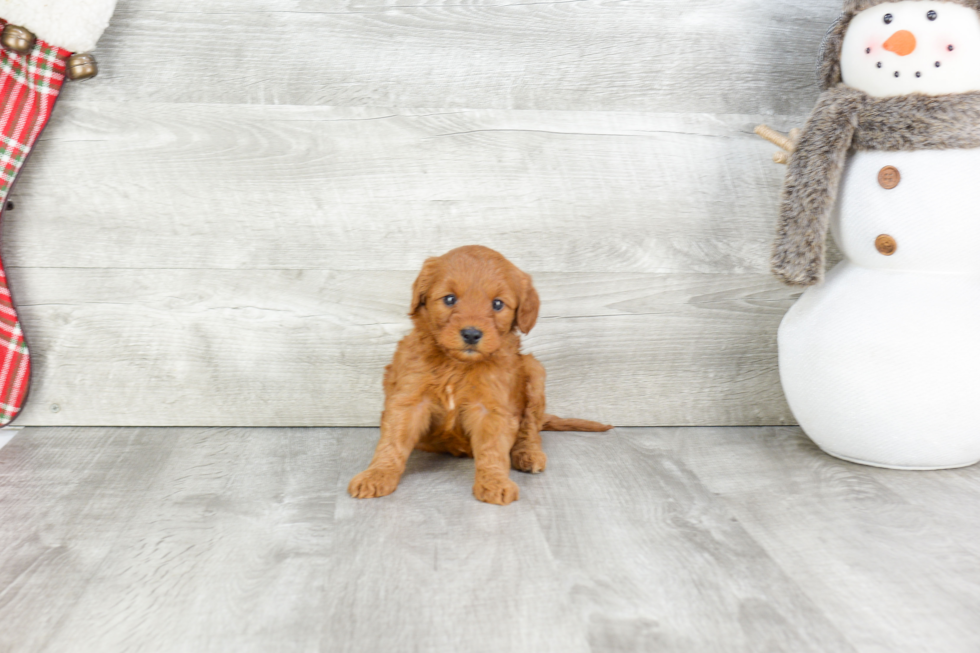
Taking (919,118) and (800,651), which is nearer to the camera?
(800,651)

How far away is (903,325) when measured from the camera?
1.37 metres

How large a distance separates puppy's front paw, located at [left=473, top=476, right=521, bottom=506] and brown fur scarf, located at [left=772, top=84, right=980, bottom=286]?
0.61m

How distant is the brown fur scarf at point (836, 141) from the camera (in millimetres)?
1321

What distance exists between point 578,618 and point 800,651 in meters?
0.24

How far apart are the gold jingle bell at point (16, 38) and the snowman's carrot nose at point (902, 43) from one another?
146 centimetres

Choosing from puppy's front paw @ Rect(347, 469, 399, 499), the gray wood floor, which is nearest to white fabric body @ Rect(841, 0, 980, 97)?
the gray wood floor

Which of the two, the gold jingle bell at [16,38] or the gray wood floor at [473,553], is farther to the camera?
the gold jingle bell at [16,38]

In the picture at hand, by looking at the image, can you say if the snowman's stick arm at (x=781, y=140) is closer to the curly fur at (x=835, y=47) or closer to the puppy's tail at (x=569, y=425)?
the curly fur at (x=835, y=47)

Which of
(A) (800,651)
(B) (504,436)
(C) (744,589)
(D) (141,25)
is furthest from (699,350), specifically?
(D) (141,25)

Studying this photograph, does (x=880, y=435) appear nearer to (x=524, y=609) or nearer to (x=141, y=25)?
(x=524, y=609)

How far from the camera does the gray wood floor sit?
3.05 ft

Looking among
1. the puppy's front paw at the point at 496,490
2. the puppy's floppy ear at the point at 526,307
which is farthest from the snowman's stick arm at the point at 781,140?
the puppy's front paw at the point at 496,490

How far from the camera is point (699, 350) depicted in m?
1.71

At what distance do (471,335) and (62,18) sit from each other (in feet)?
2.96
